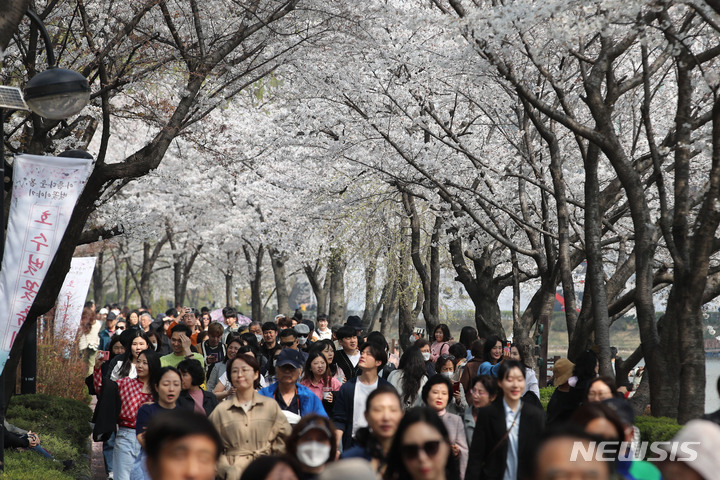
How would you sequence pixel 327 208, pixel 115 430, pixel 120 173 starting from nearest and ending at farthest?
pixel 115 430 → pixel 120 173 → pixel 327 208

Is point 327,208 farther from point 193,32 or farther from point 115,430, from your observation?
point 115,430

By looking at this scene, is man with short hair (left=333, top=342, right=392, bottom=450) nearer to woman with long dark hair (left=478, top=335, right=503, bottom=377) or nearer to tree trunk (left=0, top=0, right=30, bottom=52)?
woman with long dark hair (left=478, top=335, right=503, bottom=377)

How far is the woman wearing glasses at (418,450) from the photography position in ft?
13.5

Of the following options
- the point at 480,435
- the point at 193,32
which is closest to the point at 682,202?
the point at 480,435

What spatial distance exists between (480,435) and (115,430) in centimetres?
403

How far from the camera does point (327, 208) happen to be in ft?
72.3

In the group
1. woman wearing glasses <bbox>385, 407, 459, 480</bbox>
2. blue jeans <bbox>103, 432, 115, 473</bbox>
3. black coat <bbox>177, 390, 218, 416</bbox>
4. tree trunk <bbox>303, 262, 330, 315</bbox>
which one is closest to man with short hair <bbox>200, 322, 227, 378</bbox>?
blue jeans <bbox>103, 432, 115, 473</bbox>

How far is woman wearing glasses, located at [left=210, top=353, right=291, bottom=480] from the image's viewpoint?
6.16 metres

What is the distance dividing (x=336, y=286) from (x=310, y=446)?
26.1 meters

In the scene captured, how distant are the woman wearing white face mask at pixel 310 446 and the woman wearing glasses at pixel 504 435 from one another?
147 centimetres

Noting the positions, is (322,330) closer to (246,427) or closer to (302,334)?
(302,334)

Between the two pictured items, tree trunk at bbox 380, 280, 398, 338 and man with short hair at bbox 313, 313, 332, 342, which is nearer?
man with short hair at bbox 313, 313, 332, 342

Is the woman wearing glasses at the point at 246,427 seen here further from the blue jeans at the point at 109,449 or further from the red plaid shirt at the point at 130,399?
the blue jeans at the point at 109,449

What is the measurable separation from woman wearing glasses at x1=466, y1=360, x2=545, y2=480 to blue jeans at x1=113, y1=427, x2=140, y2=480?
141 inches
